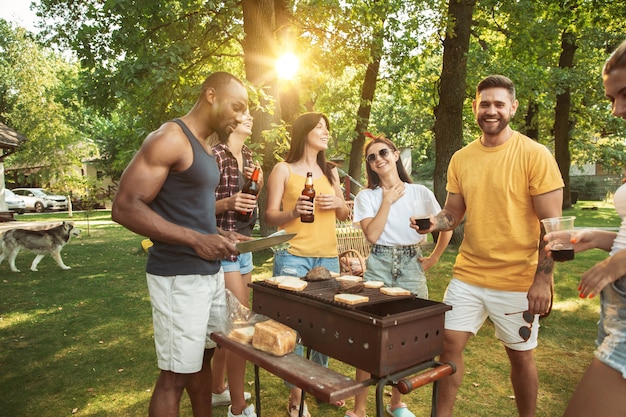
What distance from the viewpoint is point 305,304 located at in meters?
2.59

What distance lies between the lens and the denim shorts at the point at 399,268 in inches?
135

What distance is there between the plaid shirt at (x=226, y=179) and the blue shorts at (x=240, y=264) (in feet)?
0.89

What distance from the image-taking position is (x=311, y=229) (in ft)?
12.2

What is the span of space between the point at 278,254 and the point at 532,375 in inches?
84.2

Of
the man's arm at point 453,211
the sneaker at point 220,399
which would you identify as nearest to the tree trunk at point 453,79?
the man's arm at point 453,211

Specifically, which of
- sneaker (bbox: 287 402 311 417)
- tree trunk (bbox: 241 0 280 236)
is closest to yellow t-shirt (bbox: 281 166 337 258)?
sneaker (bbox: 287 402 311 417)

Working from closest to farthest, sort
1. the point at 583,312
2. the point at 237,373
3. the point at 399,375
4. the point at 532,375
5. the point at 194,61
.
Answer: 1. the point at 399,375
2. the point at 532,375
3. the point at 237,373
4. the point at 583,312
5. the point at 194,61

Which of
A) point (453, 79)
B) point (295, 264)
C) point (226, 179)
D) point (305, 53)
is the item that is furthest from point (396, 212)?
point (305, 53)

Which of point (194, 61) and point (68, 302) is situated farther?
point (194, 61)

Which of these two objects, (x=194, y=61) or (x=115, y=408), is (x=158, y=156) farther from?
(x=194, y=61)

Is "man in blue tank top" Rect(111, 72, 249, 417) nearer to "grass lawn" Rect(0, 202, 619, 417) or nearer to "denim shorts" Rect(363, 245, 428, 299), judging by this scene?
"denim shorts" Rect(363, 245, 428, 299)

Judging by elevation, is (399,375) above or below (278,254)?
below

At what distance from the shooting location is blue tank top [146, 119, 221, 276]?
249 centimetres

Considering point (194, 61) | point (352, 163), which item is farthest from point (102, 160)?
point (194, 61)
